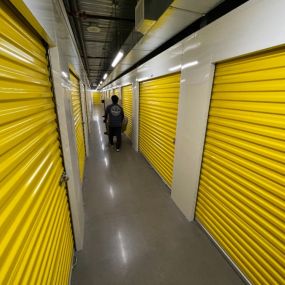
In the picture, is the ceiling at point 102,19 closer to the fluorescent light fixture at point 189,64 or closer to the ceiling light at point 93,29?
the ceiling light at point 93,29

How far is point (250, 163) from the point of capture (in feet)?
5.49

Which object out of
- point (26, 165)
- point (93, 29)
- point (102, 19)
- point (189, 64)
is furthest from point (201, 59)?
point (93, 29)

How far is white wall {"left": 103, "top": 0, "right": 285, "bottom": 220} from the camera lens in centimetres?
137

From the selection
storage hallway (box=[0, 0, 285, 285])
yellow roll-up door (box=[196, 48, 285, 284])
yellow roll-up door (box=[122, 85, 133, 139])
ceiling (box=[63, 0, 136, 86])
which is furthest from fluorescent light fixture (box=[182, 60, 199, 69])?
yellow roll-up door (box=[122, 85, 133, 139])

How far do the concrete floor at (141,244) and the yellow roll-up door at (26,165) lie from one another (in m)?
0.72

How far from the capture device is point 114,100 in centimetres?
563

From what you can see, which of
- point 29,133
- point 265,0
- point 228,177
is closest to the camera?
point 29,133

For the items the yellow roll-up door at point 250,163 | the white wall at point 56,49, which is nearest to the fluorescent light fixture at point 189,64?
the yellow roll-up door at point 250,163

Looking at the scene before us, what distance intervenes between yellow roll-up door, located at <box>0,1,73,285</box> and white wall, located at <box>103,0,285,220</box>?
179cm

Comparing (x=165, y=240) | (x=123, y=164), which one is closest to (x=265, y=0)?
(x=165, y=240)

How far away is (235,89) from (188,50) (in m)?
1.04

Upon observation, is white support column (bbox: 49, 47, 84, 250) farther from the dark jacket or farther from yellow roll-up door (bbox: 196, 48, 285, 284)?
the dark jacket

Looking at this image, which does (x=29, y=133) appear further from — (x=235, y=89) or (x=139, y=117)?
(x=139, y=117)

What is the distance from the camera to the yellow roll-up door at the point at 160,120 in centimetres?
318
